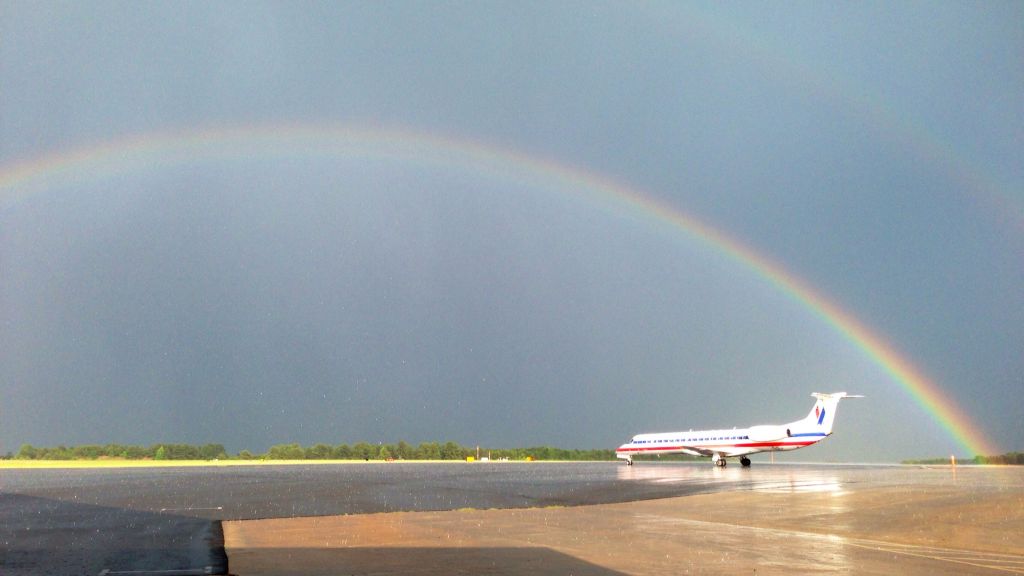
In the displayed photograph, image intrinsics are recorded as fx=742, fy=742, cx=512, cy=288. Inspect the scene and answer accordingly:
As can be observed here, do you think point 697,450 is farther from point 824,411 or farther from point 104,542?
point 104,542

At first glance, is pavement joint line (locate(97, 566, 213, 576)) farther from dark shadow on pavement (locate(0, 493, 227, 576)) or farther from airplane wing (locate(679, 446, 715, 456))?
airplane wing (locate(679, 446, 715, 456))

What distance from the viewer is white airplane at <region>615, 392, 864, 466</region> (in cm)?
7506

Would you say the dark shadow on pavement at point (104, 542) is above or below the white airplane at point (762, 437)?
above

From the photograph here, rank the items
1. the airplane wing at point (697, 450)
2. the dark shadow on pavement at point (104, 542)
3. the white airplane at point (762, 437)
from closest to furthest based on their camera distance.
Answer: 1. the dark shadow on pavement at point (104, 542)
2. the white airplane at point (762, 437)
3. the airplane wing at point (697, 450)

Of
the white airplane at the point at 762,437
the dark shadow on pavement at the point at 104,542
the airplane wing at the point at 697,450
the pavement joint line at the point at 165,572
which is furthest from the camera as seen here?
the airplane wing at the point at 697,450

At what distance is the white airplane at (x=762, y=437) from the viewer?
7506 cm

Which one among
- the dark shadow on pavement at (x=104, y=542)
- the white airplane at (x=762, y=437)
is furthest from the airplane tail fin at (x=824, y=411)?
the dark shadow on pavement at (x=104, y=542)

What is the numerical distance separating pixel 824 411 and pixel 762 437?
1015 cm

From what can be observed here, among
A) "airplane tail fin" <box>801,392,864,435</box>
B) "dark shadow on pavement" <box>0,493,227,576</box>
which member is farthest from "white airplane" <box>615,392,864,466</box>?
"dark shadow on pavement" <box>0,493,227,576</box>

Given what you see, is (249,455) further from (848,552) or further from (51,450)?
(848,552)

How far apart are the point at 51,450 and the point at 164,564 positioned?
201 m

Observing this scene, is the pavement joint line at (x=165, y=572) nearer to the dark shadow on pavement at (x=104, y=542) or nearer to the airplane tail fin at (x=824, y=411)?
the dark shadow on pavement at (x=104, y=542)

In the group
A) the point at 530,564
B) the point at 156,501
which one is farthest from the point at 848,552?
the point at 156,501

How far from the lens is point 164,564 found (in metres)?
13.6
